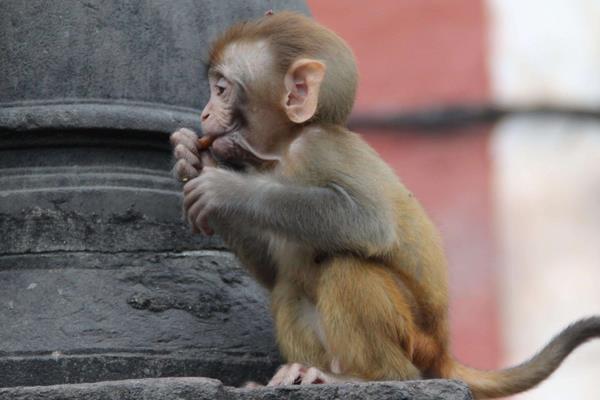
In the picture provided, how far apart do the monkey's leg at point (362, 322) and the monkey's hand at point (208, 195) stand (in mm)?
372

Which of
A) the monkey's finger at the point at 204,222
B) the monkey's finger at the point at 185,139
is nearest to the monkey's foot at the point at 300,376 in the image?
the monkey's finger at the point at 204,222

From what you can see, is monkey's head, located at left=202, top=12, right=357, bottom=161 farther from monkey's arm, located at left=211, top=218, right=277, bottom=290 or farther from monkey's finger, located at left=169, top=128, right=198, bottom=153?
monkey's arm, located at left=211, top=218, right=277, bottom=290

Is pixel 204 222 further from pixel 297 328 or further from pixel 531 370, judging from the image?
pixel 531 370

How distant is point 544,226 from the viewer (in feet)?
40.8

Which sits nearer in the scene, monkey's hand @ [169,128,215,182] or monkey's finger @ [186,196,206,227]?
monkey's finger @ [186,196,206,227]

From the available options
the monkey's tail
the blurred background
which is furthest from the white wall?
the monkey's tail

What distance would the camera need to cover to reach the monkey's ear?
659 cm

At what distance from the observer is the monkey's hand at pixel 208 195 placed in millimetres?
6430

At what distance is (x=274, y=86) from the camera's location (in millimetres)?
6676

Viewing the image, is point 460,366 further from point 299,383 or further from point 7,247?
point 7,247

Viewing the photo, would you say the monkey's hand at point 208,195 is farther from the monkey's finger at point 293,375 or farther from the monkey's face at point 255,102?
the monkey's finger at point 293,375

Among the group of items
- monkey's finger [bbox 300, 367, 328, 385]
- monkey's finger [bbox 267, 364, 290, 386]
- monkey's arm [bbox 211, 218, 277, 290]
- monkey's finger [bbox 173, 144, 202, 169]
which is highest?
monkey's finger [bbox 173, 144, 202, 169]

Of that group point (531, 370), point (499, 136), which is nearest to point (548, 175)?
point (499, 136)

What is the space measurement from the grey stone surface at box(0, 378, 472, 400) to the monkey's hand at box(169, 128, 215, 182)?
95 centimetres
